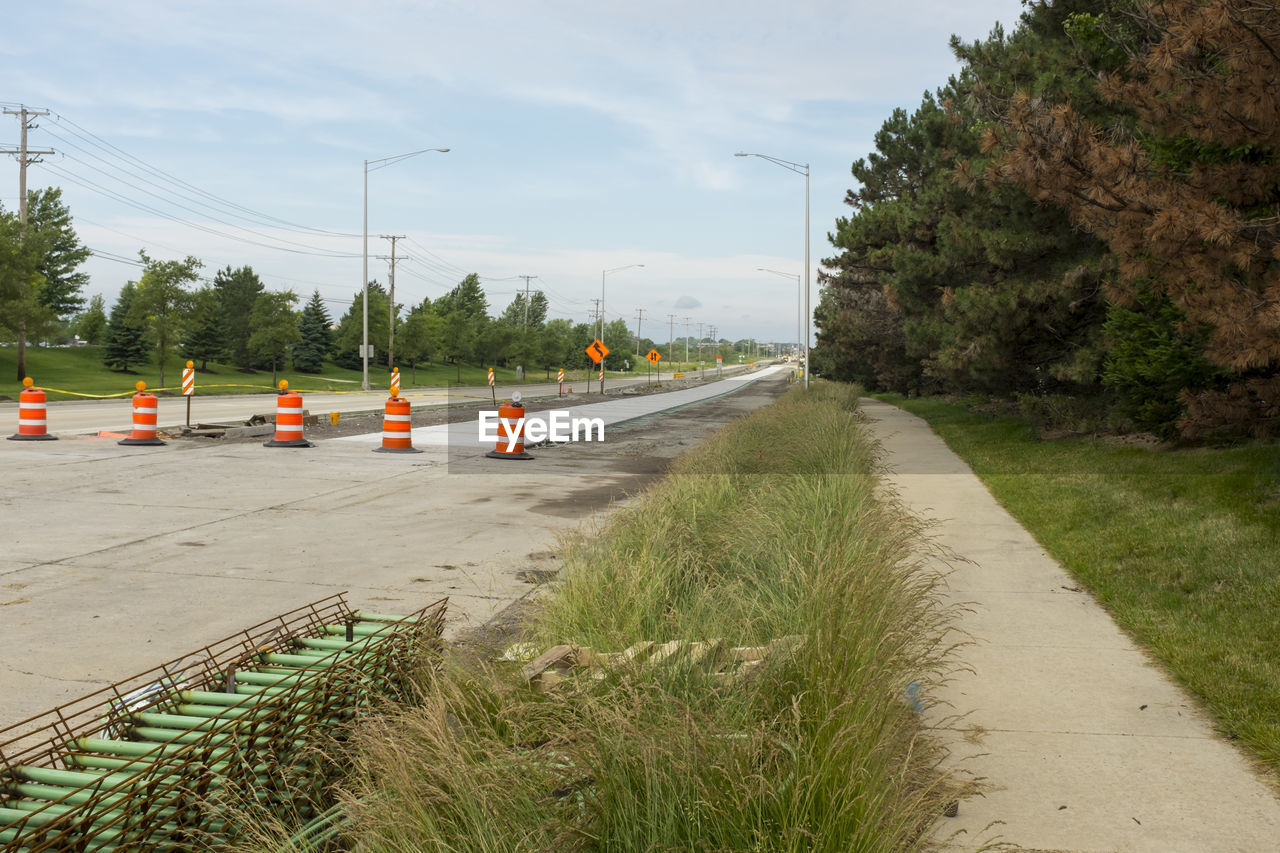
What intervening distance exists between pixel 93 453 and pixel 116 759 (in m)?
15.5

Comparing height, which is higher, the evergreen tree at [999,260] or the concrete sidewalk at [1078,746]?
the evergreen tree at [999,260]

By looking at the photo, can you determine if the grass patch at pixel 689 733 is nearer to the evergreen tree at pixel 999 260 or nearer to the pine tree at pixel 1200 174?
the pine tree at pixel 1200 174

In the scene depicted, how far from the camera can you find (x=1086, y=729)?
5.07m

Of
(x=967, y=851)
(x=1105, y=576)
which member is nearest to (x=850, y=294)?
(x=1105, y=576)

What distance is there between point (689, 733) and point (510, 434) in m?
15.6

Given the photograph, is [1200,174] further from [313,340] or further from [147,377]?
[313,340]

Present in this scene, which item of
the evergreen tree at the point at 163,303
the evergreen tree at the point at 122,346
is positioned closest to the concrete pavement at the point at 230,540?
the evergreen tree at the point at 163,303

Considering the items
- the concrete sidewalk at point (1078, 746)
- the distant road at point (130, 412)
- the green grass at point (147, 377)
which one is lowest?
the concrete sidewalk at point (1078, 746)

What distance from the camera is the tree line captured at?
8.47 metres

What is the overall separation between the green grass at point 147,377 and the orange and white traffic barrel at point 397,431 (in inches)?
858

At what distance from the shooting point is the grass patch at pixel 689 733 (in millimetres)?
2963

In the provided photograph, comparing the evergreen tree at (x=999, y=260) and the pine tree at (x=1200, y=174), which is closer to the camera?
the pine tree at (x=1200, y=174)

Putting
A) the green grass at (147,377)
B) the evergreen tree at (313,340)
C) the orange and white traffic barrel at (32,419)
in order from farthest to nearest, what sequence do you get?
the evergreen tree at (313,340) < the green grass at (147,377) < the orange and white traffic barrel at (32,419)

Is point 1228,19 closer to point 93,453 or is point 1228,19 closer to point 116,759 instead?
point 116,759
